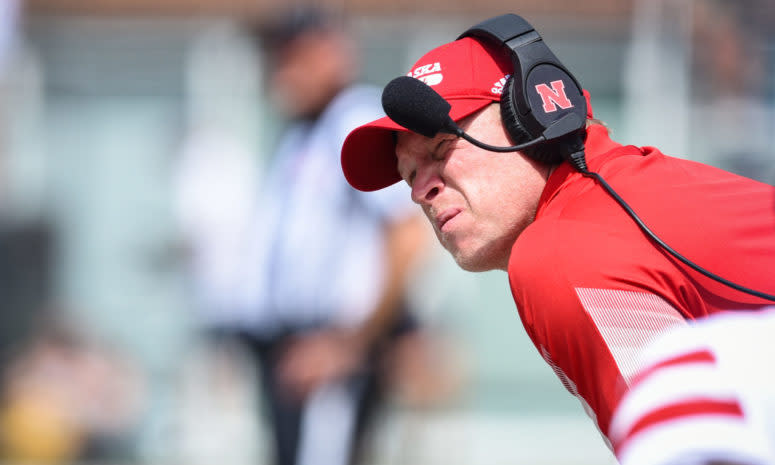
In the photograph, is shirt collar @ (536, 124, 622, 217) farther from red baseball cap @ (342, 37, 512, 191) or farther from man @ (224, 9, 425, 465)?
man @ (224, 9, 425, 465)

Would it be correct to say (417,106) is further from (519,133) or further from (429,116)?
(519,133)

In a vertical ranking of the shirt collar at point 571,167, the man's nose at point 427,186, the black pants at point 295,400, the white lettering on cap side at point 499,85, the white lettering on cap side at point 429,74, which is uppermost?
the white lettering on cap side at point 429,74

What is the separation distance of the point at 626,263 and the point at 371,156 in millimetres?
747

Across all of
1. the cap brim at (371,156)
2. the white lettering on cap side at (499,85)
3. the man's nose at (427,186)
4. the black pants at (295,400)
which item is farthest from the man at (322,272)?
the white lettering on cap side at (499,85)

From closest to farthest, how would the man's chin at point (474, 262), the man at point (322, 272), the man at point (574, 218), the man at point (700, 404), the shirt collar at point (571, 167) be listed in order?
the man at point (700, 404), the man at point (574, 218), the shirt collar at point (571, 167), the man's chin at point (474, 262), the man at point (322, 272)

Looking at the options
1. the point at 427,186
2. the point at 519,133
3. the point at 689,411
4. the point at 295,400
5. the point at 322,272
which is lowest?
the point at 295,400

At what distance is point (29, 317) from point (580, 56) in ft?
12.6

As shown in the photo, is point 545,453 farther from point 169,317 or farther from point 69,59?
point 69,59

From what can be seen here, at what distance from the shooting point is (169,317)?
7066mm

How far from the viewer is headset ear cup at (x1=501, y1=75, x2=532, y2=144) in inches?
73.7

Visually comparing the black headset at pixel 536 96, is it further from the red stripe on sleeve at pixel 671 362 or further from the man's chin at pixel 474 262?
the red stripe on sleeve at pixel 671 362

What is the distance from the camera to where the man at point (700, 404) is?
142 centimetres

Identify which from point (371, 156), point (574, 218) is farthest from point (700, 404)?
point (371, 156)

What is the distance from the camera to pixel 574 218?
1.64 metres
